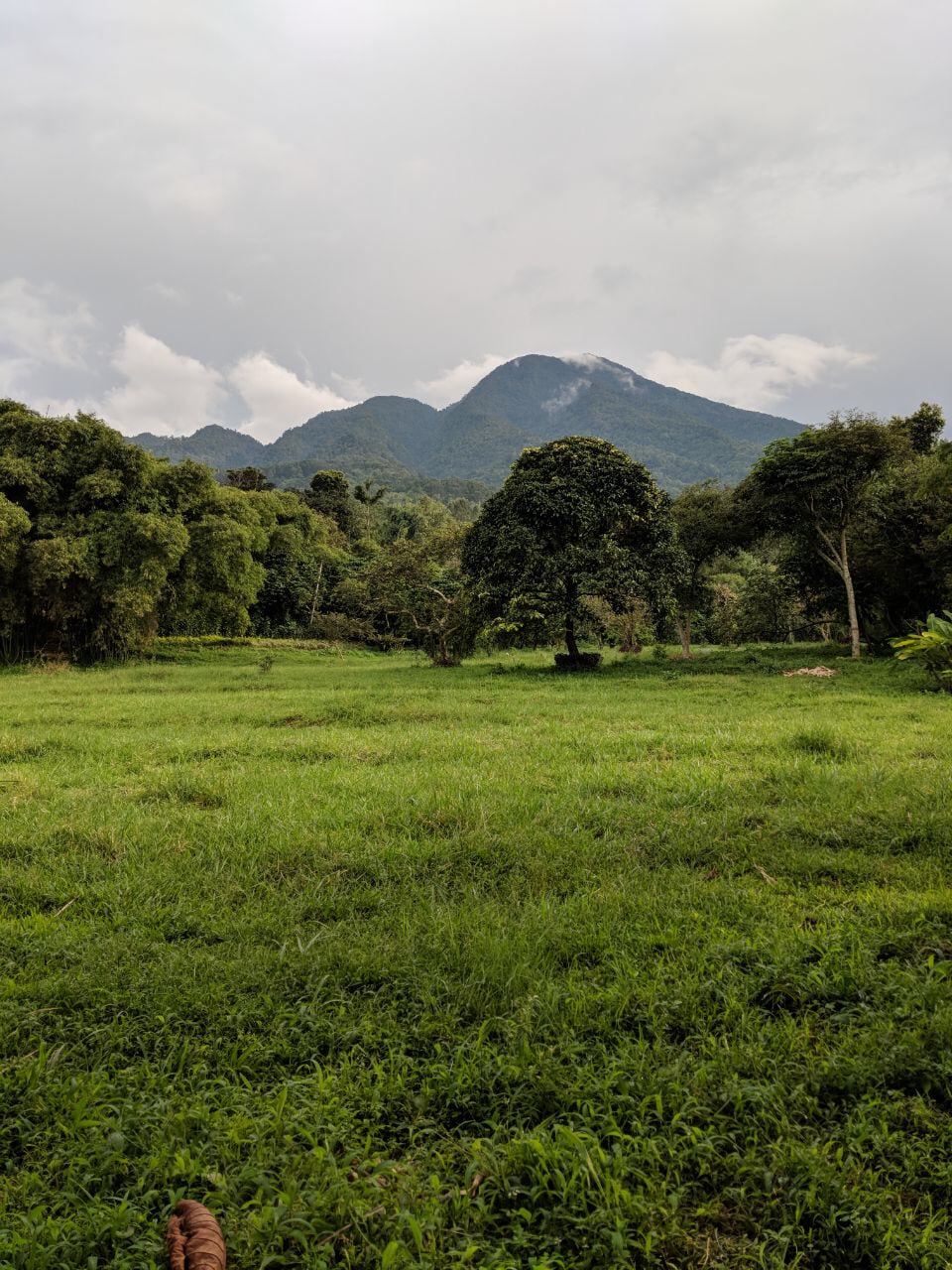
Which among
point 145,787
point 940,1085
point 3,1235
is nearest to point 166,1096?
point 3,1235

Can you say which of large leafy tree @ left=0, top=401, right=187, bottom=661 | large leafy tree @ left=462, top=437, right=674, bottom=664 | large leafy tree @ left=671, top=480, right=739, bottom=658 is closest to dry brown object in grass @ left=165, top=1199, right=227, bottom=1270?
large leafy tree @ left=462, top=437, right=674, bottom=664

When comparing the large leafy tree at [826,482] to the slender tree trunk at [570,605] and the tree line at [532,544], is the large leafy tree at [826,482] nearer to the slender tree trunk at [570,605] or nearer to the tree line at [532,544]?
the tree line at [532,544]

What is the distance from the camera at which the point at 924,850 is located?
16.0ft

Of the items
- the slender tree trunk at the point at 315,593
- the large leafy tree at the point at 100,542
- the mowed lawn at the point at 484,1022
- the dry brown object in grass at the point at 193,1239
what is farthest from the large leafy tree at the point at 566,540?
the slender tree trunk at the point at 315,593

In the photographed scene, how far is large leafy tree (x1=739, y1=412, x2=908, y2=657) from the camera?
74.5 ft

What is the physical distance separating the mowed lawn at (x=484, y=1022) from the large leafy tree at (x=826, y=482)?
19715 mm

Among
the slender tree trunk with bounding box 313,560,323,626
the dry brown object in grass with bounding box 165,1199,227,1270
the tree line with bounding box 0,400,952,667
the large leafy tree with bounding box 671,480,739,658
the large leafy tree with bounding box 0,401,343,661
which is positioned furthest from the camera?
the slender tree trunk with bounding box 313,560,323,626

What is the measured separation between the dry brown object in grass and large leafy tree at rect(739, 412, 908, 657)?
85.2 feet

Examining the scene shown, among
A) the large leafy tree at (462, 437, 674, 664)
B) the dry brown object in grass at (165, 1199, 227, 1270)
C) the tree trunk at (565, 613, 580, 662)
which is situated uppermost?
the large leafy tree at (462, 437, 674, 664)

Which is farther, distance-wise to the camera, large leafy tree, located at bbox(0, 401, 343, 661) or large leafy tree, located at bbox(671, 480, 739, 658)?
large leafy tree, located at bbox(671, 480, 739, 658)

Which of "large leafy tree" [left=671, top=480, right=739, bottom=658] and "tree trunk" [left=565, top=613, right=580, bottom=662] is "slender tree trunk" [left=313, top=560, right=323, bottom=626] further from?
"tree trunk" [left=565, top=613, right=580, bottom=662]

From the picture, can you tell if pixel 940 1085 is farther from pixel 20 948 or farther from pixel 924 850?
pixel 20 948

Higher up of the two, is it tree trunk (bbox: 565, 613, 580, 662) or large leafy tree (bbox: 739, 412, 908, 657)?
large leafy tree (bbox: 739, 412, 908, 657)

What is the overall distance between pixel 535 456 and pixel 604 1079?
22.4 metres
